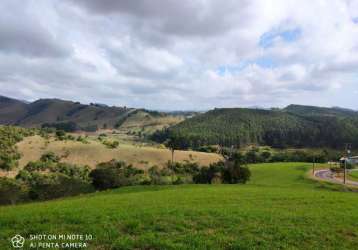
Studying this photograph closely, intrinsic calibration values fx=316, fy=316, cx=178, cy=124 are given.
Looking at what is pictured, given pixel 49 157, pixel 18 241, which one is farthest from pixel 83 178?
pixel 18 241

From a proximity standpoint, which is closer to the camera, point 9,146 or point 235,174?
point 235,174

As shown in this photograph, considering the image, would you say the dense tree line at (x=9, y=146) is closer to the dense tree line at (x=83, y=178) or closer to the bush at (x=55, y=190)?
the dense tree line at (x=83, y=178)

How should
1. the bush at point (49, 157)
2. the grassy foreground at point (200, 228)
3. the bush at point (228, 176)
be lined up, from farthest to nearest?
the bush at point (49, 157) → the bush at point (228, 176) → the grassy foreground at point (200, 228)

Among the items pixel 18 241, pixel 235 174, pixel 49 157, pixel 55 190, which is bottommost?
pixel 55 190

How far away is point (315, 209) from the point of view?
648 inches

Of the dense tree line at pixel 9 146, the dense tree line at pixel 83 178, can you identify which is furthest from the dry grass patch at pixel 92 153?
the dense tree line at pixel 83 178

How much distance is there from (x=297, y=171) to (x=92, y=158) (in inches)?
2441

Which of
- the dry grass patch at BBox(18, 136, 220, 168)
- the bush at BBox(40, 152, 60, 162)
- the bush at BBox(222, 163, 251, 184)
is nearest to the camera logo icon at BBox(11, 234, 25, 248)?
the bush at BBox(222, 163, 251, 184)

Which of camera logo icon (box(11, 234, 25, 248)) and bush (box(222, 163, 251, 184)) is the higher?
camera logo icon (box(11, 234, 25, 248))

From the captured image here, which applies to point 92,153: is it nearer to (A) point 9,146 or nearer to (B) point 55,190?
(A) point 9,146

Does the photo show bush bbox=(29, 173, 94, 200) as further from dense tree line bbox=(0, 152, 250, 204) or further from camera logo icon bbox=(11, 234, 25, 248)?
camera logo icon bbox=(11, 234, 25, 248)

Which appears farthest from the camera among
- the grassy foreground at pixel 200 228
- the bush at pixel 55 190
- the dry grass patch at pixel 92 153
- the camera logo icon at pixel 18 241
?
the dry grass patch at pixel 92 153

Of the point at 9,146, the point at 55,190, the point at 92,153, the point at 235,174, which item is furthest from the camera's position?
the point at 92,153

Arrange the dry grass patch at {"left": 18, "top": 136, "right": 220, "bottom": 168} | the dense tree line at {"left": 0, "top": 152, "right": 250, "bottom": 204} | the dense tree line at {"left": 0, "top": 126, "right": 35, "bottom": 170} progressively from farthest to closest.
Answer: the dry grass patch at {"left": 18, "top": 136, "right": 220, "bottom": 168}
the dense tree line at {"left": 0, "top": 126, "right": 35, "bottom": 170}
the dense tree line at {"left": 0, "top": 152, "right": 250, "bottom": 204}
